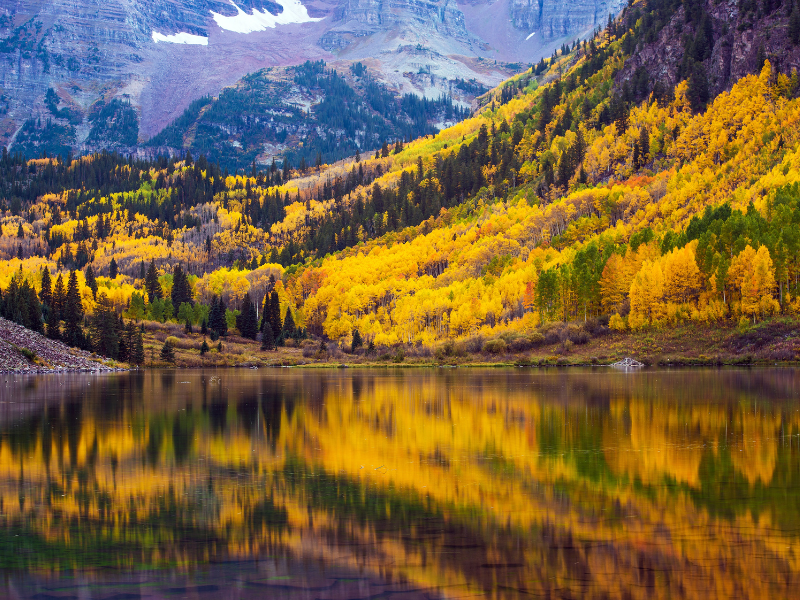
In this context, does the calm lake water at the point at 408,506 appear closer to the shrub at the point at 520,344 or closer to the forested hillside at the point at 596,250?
the forested hillside at the point at 596,250

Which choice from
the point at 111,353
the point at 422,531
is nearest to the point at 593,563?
the point at 422,531

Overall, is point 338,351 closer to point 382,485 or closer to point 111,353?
point 111,353

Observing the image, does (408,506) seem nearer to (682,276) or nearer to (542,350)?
(682,276)

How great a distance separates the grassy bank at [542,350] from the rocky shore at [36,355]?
16811 mm

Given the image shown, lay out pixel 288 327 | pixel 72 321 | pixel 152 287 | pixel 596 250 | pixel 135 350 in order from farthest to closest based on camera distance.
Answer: pixel 152 287
pixel 288 327
pixel 135 350
pixel 72 321
pixel 596 250

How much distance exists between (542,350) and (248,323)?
7257 cm

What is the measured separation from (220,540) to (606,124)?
579ft

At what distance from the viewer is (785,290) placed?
8856cm

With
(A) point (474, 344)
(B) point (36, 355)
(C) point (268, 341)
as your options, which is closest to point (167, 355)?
(C) point (268, 341)

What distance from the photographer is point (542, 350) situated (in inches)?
4220

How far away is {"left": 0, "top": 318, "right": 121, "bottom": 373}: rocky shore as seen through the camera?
3736 inches

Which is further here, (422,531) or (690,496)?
(690,496)

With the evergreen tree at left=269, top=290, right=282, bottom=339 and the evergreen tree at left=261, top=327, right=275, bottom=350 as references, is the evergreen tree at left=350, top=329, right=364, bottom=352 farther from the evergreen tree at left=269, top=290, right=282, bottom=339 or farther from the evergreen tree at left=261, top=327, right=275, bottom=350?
the evergreen tree at left=269, top=290, right=282, bottom=339

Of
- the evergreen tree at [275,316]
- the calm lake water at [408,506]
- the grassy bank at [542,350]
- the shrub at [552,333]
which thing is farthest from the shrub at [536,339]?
the calm lake water at [408,506]
